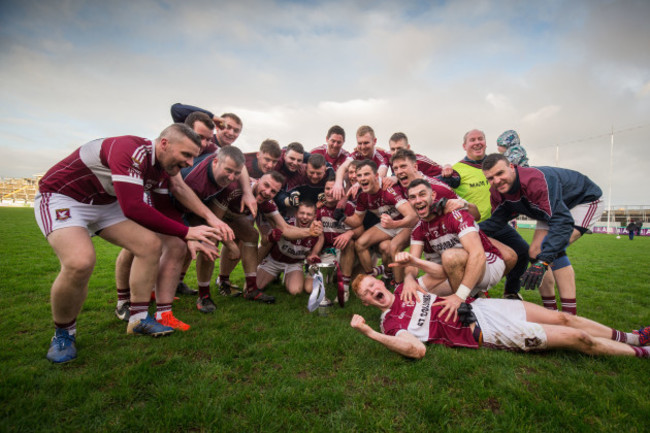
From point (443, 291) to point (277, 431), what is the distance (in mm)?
3056

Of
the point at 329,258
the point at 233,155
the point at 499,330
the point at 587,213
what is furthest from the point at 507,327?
the point at 233,155

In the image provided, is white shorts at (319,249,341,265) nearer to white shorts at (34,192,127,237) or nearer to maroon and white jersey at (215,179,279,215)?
maroon and white jersey at (215,179,279,215)

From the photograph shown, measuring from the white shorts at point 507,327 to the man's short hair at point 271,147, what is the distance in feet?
13.4

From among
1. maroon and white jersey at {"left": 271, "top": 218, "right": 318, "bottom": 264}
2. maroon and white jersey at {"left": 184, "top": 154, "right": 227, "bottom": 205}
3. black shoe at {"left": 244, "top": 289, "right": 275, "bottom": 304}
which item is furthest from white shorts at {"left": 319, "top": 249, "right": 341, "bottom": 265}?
maroon and white jersey at {"left": 184, "top": 154, "right": 227, "bottom": 205}

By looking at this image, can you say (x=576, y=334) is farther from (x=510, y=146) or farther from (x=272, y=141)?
(x=272, y=141)

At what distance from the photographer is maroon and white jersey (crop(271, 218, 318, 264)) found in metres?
6.07

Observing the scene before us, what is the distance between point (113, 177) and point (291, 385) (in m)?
2.55

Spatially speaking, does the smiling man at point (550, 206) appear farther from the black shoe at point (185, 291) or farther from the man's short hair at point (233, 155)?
the black shoe at point (185, 291)

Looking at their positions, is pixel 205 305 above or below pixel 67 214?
below

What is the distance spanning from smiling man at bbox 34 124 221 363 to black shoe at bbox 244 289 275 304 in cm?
173

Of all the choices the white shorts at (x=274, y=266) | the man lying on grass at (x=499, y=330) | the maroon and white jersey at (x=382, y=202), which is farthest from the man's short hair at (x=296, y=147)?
the man lying on grass at (x=499, y=330)

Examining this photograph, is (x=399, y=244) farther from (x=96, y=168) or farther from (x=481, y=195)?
A: (x=96, y=168)

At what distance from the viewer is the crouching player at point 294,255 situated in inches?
231

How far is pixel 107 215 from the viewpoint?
3.39 metres
